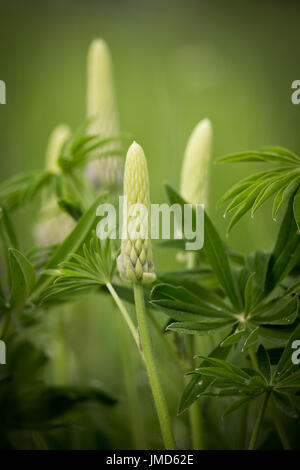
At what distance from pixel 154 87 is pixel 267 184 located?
0.67 meters

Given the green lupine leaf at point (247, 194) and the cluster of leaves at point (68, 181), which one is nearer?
the green lupine leaf at point (247, 194)

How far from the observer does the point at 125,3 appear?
36.3 inches

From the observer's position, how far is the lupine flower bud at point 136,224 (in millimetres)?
447

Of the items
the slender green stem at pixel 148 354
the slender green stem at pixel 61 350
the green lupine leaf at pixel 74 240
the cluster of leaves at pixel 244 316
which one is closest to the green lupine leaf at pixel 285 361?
the cluster of leaves at pixel 244 316

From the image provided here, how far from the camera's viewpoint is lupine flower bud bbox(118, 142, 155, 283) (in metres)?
0.45

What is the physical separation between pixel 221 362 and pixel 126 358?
0.92 feet

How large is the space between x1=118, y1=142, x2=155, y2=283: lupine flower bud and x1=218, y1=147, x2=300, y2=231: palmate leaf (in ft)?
0.26

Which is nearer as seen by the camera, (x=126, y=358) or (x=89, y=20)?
(x=126, y=358)

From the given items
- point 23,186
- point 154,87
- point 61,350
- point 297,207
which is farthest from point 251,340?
point 154,87

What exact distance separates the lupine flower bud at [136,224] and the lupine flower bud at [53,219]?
0.29 metres

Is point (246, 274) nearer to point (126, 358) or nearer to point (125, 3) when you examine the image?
point (126, 358)

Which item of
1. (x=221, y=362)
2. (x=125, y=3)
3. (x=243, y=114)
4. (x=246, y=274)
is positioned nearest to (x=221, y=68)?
(x=243, y=114)

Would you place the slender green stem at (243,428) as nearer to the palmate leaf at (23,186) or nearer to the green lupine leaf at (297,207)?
the green lupine leaf at (297,207)

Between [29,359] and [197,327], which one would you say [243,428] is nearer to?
[197,327]
